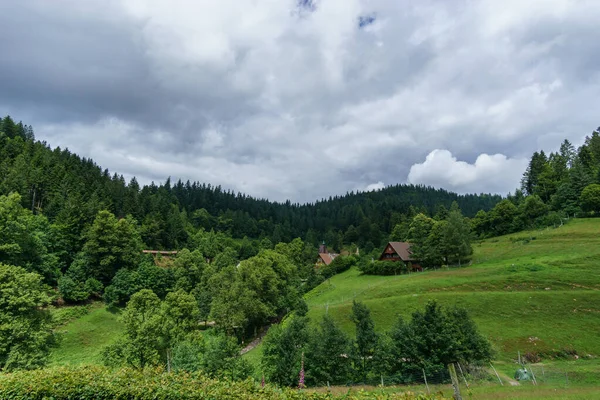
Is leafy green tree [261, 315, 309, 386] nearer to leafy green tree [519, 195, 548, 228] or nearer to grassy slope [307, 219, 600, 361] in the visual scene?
grassy slope [307, 219, 600, 361]

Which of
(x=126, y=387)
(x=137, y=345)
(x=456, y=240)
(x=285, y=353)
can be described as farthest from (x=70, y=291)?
(x=456, y=240)

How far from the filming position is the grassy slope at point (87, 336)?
36.0 metres

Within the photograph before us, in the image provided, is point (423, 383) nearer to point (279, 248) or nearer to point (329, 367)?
point (329, 367)

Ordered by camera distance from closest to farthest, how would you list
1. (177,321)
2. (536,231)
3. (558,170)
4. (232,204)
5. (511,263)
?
1. (177,321)
2. (511,263)
3. (536,231)
4. (558,170)
5. (232,204)

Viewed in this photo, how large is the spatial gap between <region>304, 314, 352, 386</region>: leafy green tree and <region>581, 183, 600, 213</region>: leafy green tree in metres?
81.0

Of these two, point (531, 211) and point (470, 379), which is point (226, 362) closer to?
point (470, 379)

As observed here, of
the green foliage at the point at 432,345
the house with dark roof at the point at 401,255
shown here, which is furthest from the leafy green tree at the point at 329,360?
the house with dark roof at the point at 401,255

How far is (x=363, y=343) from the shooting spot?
23219 millimetres

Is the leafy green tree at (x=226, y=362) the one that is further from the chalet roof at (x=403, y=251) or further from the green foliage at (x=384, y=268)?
the chalet roof at (x=403, y=251)

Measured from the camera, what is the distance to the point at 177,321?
37.6m

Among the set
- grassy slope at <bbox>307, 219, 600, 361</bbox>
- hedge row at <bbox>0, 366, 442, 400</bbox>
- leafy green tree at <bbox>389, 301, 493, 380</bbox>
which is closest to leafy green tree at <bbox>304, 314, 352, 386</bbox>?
leafy green tree at <bbox>389, 301, 493, 380</bbox>

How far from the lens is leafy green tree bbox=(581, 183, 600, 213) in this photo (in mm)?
71688

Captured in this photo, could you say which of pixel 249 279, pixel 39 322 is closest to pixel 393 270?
pixel 249 279

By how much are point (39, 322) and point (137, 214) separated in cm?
6400
